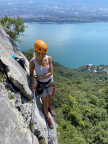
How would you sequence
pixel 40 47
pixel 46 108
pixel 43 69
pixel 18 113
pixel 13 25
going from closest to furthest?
pixel 18 113
pixel 40 47
pixel 43 69
pixel 46 108
pixel 13 25

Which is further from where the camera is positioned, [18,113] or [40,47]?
[40,47]

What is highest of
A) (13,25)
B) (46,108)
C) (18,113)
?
(13,25)

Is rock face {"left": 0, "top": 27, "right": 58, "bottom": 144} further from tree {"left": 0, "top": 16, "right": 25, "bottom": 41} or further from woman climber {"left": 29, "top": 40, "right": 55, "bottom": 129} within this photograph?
tree {"left": 0, "top": 16, "right": 25, "bottom": 41}

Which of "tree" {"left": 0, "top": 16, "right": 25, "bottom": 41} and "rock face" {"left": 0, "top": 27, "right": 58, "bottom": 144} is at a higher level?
"tree" {"left": 0, "top": 16, "right": 25, "bottom": 41}

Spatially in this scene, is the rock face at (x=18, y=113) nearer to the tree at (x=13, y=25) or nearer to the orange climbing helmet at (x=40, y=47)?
the orange climbing helmet at (x=40, y=47)

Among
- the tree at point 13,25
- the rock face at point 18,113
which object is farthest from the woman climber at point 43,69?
the tree at point 13,25

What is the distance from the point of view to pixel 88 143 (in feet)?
25.6

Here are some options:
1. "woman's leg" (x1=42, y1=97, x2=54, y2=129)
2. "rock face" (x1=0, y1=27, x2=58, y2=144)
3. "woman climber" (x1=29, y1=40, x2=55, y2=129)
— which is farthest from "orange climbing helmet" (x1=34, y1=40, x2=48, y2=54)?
"woman's leg" (x1=42, y1=97, x2=54, y2=129)

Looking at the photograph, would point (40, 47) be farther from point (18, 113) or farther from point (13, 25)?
point (13, 25)

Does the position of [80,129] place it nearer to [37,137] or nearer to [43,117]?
[43,117]

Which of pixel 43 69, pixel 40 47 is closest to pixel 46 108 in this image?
pixel 43 69

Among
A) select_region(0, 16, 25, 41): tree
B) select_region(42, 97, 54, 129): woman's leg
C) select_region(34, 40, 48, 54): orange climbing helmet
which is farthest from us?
select_region(0, 16, 25, 41): tree

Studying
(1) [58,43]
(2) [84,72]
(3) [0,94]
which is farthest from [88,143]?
(1) [58,43]

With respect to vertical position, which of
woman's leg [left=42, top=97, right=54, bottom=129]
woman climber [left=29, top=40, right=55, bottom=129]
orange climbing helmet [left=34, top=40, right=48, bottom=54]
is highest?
orange climbing helmet [left=34, top=40, right=48, bottom=54]
